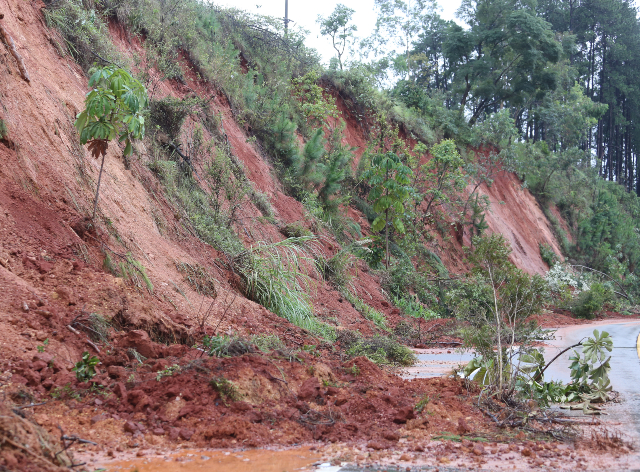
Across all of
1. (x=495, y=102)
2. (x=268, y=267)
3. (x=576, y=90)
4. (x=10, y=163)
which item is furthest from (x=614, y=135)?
(x=10, y=163)

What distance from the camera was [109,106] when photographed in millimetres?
6566

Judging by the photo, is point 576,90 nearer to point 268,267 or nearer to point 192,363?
point 268,267

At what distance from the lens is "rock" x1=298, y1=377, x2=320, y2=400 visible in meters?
5.41

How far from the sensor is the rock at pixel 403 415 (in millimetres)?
5086

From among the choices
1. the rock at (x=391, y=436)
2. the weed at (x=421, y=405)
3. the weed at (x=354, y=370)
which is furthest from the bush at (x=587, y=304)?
the rock at (x=391, y=436)

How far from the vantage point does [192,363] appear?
5.21 meters

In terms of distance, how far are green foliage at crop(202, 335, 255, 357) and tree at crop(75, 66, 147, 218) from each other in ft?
7.88

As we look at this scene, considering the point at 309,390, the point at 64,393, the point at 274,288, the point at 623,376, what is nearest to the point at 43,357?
the point at 64,393

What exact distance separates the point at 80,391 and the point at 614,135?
61.4 m

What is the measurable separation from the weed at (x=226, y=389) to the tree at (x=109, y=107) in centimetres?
313

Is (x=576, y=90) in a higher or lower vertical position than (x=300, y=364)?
higher

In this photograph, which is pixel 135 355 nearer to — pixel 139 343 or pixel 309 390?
pixel 139 343

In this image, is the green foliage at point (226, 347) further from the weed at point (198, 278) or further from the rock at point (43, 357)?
the weed at point (198, 278)

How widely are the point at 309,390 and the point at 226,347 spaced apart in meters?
0.98
